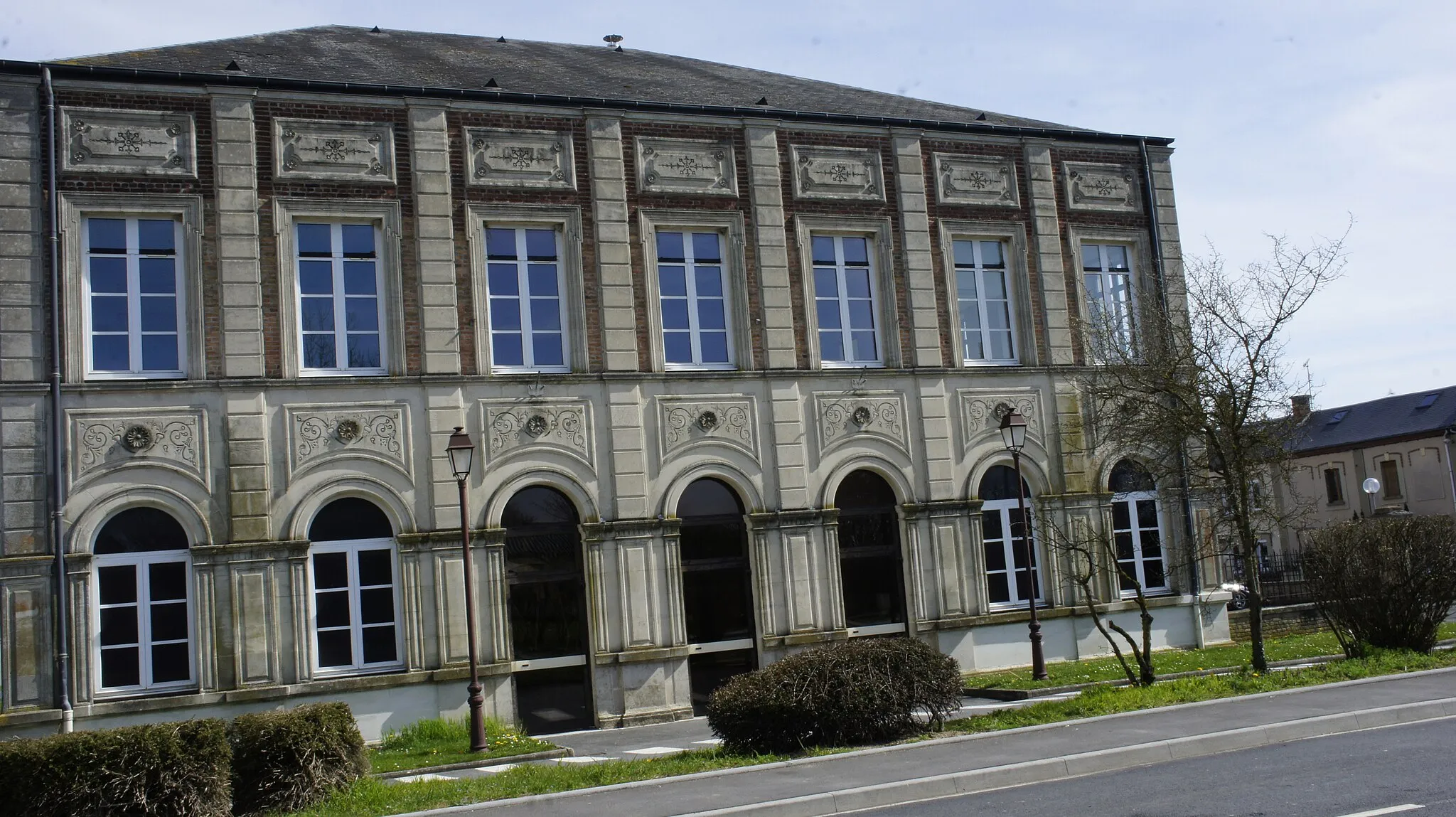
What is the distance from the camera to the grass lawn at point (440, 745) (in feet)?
48.5

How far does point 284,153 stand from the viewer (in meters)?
18.1

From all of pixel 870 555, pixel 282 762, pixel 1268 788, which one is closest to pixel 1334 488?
pixel 870 555

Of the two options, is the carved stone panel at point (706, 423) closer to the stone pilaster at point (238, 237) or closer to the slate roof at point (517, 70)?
the slate roof at point (517, 70)

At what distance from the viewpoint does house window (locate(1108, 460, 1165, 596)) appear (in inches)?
891

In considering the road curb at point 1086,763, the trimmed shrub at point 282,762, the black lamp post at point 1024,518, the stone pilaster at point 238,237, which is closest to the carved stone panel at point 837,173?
the black lamp post at point 1024,518

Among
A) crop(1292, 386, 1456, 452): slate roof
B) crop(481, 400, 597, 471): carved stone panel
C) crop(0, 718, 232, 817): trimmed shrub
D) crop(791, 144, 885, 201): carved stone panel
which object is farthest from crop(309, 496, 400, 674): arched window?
crop(1292, 386, 1456, 452): slate roof

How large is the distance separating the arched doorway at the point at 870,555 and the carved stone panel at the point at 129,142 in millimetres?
11134

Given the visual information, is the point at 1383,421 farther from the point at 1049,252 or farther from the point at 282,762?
the point at 282,762

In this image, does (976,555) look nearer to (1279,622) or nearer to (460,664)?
(1279,622)

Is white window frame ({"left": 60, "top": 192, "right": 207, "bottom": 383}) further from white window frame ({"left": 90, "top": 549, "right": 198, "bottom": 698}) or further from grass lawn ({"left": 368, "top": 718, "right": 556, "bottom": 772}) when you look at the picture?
grass lawn ({"left": 368, "top": 718, "right": 556, "bottom": 772})

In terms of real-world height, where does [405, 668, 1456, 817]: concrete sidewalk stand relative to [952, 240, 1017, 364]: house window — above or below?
below

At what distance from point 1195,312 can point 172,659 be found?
15592 millimetres

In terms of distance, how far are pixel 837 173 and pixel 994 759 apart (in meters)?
12.3

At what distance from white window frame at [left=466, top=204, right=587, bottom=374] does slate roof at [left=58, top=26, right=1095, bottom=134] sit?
1947 millimetres
